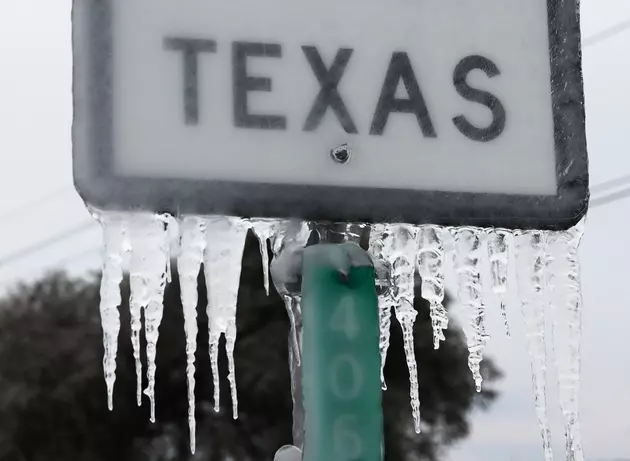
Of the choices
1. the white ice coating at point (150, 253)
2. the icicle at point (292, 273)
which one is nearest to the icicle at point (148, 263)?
the white ice coating at point (150, 253)

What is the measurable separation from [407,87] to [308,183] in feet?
0.51

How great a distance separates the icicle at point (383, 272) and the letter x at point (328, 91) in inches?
4.7

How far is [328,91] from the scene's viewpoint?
100 centimetres

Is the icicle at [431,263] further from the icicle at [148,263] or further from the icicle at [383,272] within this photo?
the icicle at [148,263]

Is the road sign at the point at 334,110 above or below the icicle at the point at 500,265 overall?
above

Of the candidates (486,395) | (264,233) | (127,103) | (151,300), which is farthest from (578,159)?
(486,395)

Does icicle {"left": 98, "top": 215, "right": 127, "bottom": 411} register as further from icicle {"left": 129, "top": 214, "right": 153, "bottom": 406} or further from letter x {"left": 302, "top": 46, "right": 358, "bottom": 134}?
letter x {"left": 302, "top": 46, "right": 358, "bottom": 134}

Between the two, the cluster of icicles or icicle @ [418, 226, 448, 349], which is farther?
icicle @ [418, 226, 448, 349]

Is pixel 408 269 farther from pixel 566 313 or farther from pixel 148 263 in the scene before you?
pixel 148 263

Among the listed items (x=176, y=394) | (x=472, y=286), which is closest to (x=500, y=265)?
(x=472, y=286)

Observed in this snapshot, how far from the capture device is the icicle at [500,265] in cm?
119

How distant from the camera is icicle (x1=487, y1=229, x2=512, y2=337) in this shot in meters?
1.19

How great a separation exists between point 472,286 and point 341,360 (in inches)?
15.4

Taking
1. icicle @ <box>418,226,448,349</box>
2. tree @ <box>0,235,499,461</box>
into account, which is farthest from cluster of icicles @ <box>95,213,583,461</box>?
tree @ <box>0,235,499,461</box>
